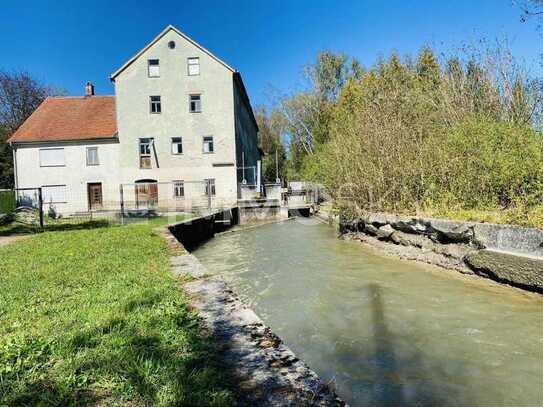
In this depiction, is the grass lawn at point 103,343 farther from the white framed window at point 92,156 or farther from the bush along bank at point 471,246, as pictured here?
the white framed window at point 92,156

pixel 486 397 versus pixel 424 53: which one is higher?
pixel 424 53

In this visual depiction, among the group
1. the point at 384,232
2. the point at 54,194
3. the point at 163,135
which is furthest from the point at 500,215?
the point at 54,194

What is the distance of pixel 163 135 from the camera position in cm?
2438

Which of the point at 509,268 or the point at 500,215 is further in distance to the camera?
the point at 500,215

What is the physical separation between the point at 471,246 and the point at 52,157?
86.9ft

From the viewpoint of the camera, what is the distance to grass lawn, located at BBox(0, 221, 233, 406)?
1891 mm

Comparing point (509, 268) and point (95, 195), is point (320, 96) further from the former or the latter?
point (509, 268)

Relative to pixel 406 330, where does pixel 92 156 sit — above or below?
above

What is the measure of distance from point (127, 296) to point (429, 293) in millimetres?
4159

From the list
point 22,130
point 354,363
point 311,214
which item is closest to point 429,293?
point 354,363

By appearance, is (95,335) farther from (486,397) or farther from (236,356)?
(486,397)

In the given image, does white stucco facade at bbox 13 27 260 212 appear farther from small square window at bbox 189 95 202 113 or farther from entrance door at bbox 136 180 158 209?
entrance door at bbox 136 180 158 209

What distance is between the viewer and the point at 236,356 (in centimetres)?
228

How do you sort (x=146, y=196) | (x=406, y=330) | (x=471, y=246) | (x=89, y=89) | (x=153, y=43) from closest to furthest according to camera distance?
(x=406, y=330)
(x=471, y=246)
(x=146, y=196)
(x=153, y=43)
(x=89, y=89)
